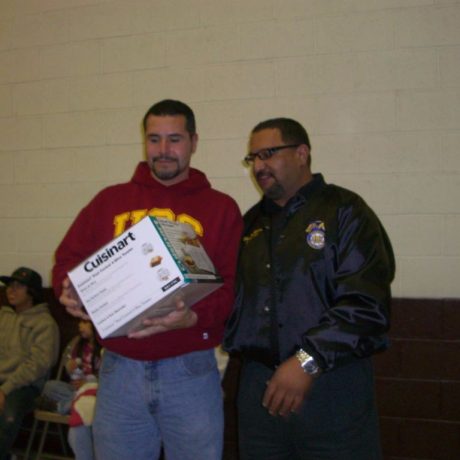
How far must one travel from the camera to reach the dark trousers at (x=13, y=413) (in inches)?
102

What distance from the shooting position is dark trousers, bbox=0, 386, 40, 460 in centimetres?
259

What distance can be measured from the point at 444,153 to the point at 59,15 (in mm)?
2504

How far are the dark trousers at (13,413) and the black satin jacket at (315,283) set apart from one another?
1.66 metres

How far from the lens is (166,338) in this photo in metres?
1.56

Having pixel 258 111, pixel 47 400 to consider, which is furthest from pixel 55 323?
pixel 258 111

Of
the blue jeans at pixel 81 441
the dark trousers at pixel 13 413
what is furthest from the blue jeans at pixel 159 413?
the dark trousers at pixel 13 413

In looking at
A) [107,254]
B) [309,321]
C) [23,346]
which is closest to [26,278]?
[23,346]

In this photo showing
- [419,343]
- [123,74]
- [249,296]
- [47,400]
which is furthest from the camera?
[123,74]

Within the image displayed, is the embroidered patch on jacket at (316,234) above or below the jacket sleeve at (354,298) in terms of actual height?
above

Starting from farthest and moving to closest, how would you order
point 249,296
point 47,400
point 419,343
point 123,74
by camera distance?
point 123,74, point 47,400, point 419,343, point 249,296

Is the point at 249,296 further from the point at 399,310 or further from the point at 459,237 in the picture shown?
the point at 459,237

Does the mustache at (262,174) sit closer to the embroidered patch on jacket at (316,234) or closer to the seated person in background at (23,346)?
the embroidered patch on jacket at (316,234)

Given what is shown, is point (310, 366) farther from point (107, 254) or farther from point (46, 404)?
point (46, 404)

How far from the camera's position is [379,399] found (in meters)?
2.54
